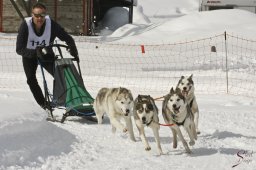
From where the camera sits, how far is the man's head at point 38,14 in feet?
21.2

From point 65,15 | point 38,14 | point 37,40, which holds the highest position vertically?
point 65,15

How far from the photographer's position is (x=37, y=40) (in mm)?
6723

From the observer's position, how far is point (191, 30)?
17781mm

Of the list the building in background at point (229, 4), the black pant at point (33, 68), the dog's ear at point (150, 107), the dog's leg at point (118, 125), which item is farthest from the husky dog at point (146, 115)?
the building in background at point (229, 4)

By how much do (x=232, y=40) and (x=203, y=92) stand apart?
6.48m

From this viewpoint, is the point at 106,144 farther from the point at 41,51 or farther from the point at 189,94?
the point at 41,51

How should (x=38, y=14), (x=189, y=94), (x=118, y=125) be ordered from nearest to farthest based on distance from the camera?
(x=118, y=125), (x=189, y=94), (x=38, y=14)

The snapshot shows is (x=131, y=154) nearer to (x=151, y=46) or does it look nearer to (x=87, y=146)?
(x=87, y=146)

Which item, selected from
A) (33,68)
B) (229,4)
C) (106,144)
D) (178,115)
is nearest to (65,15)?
(229,4)

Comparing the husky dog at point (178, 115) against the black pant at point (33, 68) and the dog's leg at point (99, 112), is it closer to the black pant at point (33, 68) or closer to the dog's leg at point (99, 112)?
the dog's leg at point (99, 112)

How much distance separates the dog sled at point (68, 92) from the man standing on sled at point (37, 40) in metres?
0.15

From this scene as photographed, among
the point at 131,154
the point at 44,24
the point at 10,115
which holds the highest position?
the point at 44,24

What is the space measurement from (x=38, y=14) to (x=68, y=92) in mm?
1087

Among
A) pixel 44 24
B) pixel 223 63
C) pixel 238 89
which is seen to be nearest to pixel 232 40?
pixel 223 63
